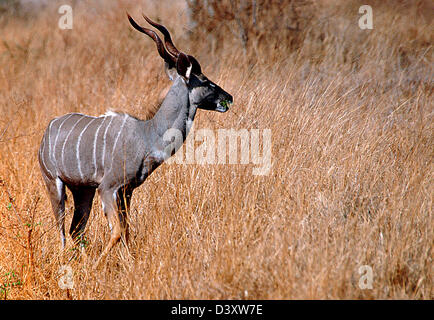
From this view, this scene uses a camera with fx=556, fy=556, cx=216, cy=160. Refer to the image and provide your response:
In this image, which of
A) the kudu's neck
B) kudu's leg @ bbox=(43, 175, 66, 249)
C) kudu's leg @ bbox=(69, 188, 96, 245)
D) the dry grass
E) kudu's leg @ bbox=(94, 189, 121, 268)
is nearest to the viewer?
the dry grass

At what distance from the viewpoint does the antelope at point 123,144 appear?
3453 millimetres

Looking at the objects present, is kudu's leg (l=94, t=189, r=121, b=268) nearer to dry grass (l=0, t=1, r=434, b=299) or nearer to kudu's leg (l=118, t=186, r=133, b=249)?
kudu's leg (l=118, t=186, r=133, b=249)

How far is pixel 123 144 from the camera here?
3.51 m

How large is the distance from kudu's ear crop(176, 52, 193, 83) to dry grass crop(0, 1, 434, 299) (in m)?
0.36

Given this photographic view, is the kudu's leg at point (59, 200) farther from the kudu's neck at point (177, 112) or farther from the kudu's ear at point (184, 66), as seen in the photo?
the kudu's ear at point (184, 66)

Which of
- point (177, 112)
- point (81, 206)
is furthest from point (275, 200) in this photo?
point (81, 206)

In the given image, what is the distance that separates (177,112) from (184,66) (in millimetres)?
293

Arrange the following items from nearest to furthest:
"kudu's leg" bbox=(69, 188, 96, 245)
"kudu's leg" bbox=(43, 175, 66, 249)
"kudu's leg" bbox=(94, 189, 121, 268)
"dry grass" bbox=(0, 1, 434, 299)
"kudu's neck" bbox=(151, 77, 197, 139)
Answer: "dry grass" bbox=(0, 1, 434, 299) < "kudu's leg" bbox=(94, 189, 121, 268) < "kudu's neck" bbox=(151, 77, 197, 139) < "kudu's leg" bbox=(43, 175, 66, 249) < "kudu's leg" bbox=(69, 188, 96, 245)

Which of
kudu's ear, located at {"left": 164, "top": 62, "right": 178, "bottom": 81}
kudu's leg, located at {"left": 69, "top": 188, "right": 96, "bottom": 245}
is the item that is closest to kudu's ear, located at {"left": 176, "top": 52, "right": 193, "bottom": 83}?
kudu's ear, located at {"left": 164, "top": 62, "right": 178, "bottom": 81}

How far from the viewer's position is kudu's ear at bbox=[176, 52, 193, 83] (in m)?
3.44

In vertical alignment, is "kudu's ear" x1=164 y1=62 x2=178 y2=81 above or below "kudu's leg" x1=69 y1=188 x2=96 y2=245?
above

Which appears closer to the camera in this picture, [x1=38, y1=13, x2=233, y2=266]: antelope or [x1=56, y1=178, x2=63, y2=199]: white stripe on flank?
[x1=38, y1=13, x2=233, y2=266]: antelope

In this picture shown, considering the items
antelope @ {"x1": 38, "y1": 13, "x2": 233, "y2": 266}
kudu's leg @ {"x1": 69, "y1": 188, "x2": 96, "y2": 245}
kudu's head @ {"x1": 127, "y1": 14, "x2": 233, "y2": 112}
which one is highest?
kudu's head @ {"x1": 127, "y1": 14, "x2": 233, "y2": 112}

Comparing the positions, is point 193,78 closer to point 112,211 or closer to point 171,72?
point 171,72
